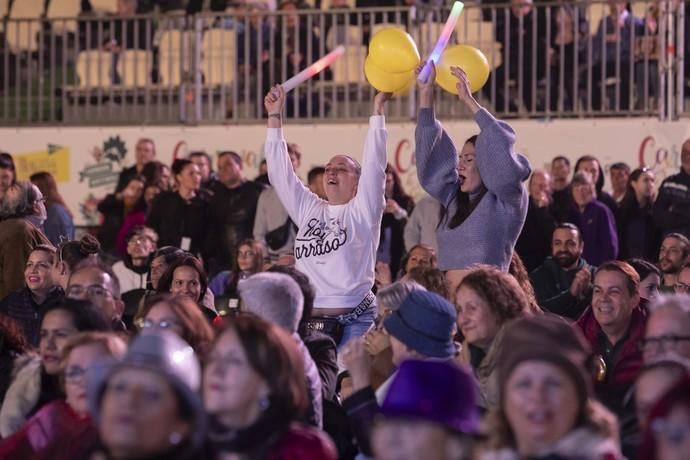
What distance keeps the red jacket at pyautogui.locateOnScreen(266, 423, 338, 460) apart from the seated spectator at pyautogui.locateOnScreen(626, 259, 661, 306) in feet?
14.3

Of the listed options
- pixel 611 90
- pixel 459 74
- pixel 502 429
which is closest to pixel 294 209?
pixel 459 74

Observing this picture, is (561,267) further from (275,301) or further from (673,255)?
(275,301)

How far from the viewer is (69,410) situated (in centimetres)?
628

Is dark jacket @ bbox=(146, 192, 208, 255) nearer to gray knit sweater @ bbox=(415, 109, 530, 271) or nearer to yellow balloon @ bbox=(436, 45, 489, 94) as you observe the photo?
yellow balloon @ bbox=(436, 45, 489, 94)

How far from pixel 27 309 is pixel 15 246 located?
1.43 meters

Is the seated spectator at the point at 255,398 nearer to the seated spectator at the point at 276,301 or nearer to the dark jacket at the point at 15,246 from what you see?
the seated spectator at the point at 276,301

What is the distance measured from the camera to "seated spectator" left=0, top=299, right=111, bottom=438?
6.71 metres

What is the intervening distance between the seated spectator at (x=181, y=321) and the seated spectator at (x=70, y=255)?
2923 millimetres

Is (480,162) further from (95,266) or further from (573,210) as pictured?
(573,210)

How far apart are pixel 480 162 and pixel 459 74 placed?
0.60m

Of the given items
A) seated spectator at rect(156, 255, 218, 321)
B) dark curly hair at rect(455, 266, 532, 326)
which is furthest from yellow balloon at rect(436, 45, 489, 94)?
dark curly hair at rect(455, 266, 532, 326)

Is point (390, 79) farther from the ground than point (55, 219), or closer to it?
farther from the ground

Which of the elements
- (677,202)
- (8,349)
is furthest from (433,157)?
(677,202)

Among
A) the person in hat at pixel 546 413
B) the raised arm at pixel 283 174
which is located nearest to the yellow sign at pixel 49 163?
the raised arm at pixel 283 174
